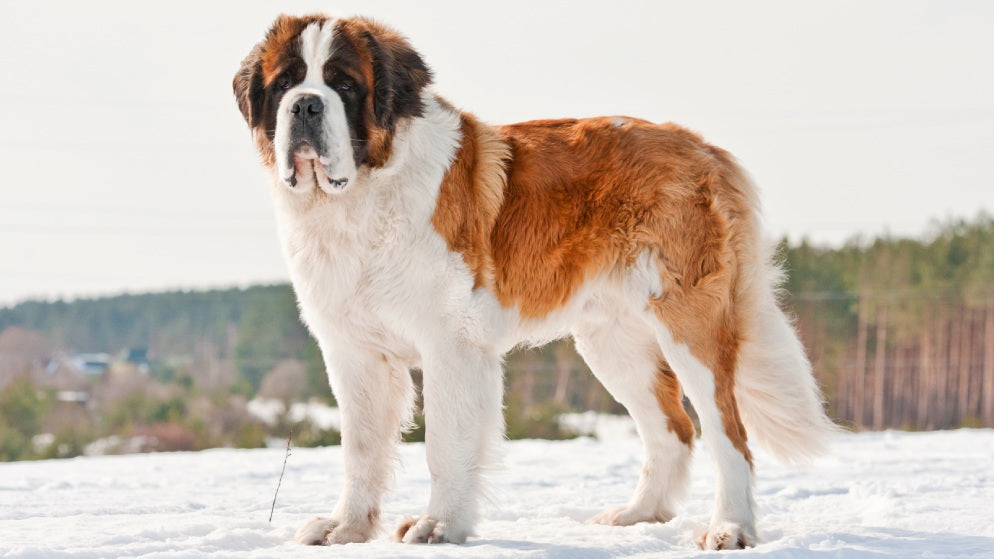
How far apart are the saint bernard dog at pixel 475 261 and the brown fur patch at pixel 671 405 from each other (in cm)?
25

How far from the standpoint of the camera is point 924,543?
4531 millimetres

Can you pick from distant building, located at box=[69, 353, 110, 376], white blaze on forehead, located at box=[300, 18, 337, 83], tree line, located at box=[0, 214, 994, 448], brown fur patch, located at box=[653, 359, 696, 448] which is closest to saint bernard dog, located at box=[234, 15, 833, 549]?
white blaze on forehead, located at box=[300, 18, 337, 83]

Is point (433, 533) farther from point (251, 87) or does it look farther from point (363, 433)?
point (251, 87)

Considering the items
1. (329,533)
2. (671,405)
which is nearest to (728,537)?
(671,405)

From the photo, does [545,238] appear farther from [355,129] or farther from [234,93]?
[234,93]

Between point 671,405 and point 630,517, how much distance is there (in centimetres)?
57

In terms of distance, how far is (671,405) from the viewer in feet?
17.3

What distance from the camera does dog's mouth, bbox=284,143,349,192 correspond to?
4180 mm

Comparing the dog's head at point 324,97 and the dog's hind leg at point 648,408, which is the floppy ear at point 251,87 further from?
the dog's hind leg at point 648,408

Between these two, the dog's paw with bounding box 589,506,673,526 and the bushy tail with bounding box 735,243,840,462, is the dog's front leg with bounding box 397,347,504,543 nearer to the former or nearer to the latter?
the dog's paw with bounding box 589,506,673,526

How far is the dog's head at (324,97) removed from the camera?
4.15m

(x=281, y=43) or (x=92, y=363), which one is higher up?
(x=281, y=43)

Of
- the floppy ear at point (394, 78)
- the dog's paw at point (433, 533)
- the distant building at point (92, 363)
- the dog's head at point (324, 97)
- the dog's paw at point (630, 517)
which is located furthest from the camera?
the distant building at point (92, 363)

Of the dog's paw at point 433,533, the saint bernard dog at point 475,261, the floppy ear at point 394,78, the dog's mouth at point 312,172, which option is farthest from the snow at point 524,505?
the floppy ear at point 394,78
